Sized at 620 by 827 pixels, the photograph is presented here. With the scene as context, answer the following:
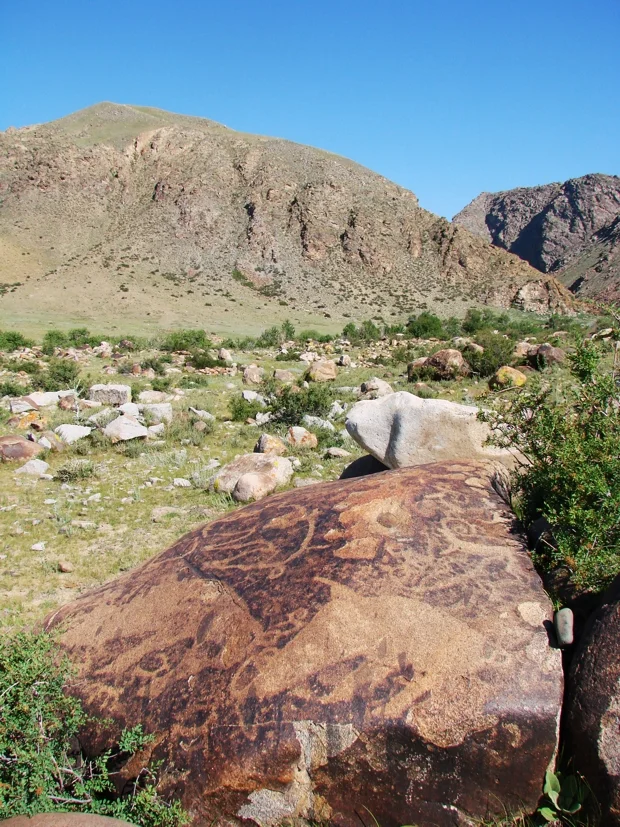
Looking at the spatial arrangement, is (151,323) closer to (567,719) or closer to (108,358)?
(108,358)

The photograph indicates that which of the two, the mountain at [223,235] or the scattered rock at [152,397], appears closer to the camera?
the scattered rock at [152,397]

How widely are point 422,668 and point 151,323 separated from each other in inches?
1391

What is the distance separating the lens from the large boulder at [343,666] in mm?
2248

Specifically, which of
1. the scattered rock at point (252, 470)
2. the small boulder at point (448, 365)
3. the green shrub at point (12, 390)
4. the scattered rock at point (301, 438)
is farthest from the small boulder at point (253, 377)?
the scattered rock at point (252, 470)

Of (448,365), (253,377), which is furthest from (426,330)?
(253,377)

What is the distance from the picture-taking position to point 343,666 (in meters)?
2.45

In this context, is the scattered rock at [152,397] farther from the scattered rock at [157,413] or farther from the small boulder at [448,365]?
the small boulder at [448,365]

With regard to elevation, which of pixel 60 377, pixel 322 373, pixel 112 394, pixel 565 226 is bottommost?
pixel 112 394

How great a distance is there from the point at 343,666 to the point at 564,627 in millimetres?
1023

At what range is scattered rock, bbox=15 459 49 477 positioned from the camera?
791cm

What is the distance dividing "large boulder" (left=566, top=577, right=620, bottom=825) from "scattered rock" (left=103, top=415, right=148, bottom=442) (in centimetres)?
805

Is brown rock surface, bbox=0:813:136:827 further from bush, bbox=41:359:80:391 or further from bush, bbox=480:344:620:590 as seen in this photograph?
bush, bbox=41:359:80:391

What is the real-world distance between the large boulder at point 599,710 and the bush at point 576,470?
400mm

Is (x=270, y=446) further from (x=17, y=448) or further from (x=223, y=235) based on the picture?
(x=223, y=235)
